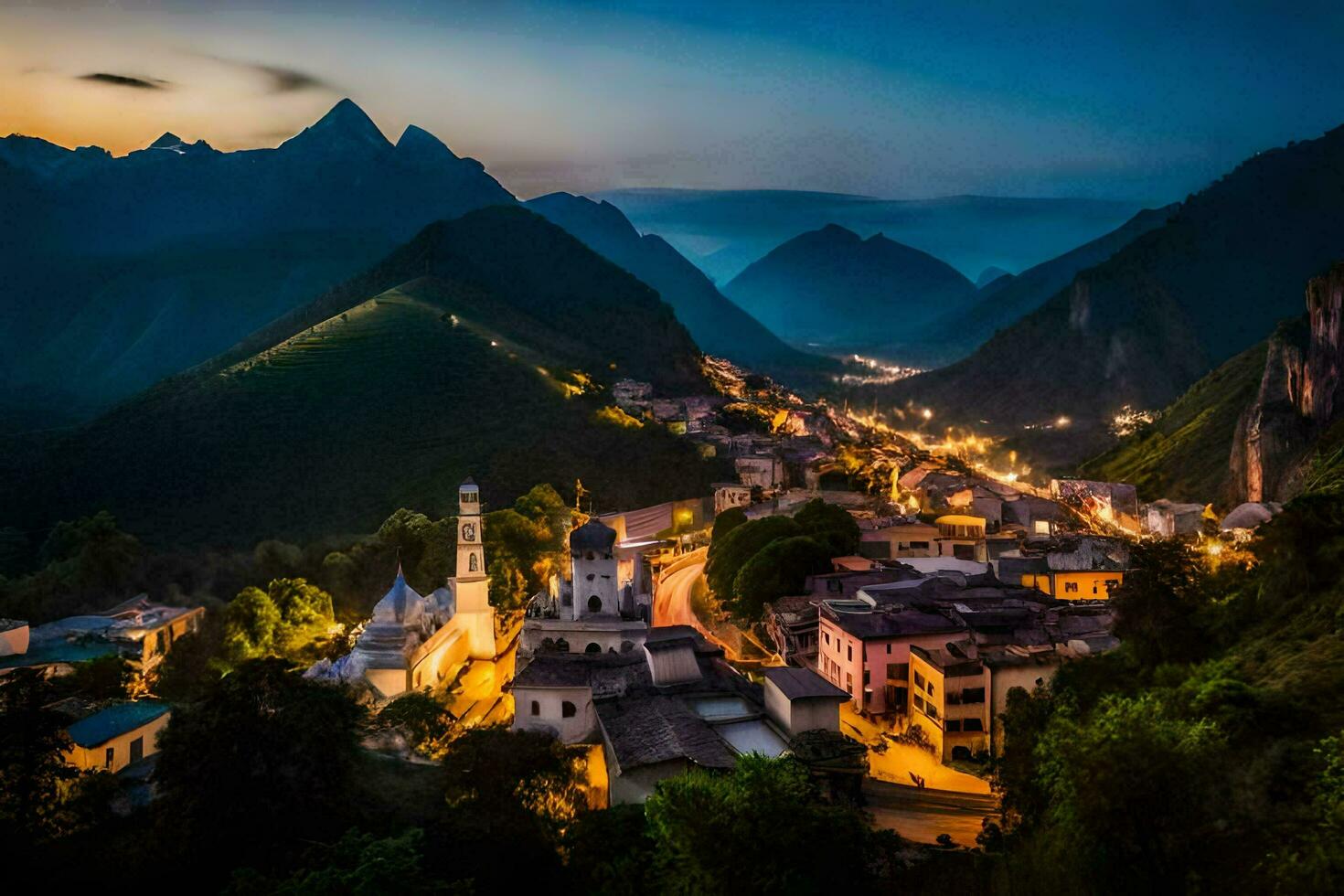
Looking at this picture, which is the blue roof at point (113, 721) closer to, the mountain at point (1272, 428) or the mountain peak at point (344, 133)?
the mountain at point (1272, 428)

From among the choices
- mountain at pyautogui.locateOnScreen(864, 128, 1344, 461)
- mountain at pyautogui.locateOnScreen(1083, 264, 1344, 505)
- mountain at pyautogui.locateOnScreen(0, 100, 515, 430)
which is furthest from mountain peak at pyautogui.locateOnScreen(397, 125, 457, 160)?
mountain at pyautogui.locateOnScreen(1083, 264, 1344, 505)

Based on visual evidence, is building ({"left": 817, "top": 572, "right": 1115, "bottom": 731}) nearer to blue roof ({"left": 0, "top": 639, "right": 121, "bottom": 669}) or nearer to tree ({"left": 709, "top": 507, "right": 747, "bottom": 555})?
tree ({"left": 709, "top": 507, "right": 747, "bottom": 555})

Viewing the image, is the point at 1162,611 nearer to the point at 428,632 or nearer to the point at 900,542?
the point at 428,632

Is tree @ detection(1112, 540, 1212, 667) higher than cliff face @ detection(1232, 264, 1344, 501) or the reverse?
the reverse

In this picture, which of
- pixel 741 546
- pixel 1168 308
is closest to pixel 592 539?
pixel 741 546

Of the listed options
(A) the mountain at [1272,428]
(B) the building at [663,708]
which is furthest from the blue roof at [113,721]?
(A) the mountain at [1272,428]
